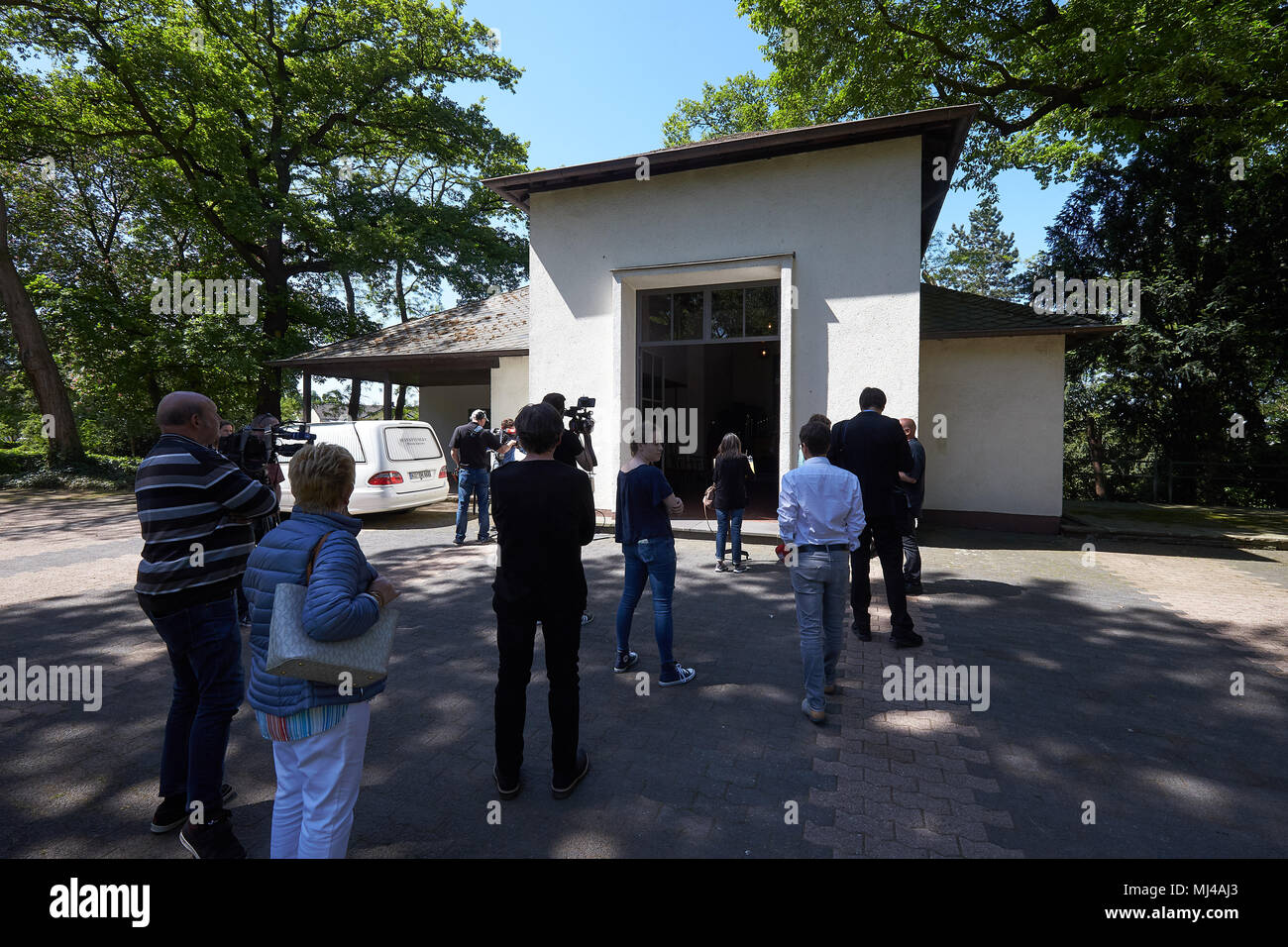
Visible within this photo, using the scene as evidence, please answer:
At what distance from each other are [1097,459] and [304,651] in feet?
70.2

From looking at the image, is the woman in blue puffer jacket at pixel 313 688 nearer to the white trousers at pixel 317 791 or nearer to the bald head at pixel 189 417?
the white trousers at pixel 317 791

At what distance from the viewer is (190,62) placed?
55.9ft

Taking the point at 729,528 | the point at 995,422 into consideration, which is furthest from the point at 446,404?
the point at 995,422

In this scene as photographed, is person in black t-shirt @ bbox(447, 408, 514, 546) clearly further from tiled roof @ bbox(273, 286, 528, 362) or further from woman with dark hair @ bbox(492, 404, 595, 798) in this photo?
woman with dark hair @ bbox(492, 404, 595, 798)

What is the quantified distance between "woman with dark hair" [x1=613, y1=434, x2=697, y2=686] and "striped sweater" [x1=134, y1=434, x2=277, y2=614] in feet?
6.95

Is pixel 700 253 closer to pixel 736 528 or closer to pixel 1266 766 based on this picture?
pixel 736 528

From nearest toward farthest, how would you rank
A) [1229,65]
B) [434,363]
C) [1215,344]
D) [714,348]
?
[1229,65]
[434,363]
[1215,344]
[714,348]

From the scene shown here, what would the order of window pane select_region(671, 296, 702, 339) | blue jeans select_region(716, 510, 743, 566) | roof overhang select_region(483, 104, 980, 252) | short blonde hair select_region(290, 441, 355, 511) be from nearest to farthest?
1. short blonde hair select_region(290, 441, 355, 511)
2. blue jeans select_region(716, 510, 743, 566)
3. roof overhang select_region(483, 104, 980, 252)
4. window pane select_region(671, 296, 702, 339)

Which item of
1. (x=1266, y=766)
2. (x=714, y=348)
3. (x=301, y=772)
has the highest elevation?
(x=714, y=348)

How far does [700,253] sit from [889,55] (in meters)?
8.40

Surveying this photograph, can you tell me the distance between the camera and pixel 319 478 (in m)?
2.07

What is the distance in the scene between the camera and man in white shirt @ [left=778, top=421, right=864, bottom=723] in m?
3.57

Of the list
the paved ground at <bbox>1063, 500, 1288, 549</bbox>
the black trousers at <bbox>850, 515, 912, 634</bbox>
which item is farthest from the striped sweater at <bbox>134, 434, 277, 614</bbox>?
the paved ground at <bbox>1063, 500, 1288, 549</bbox>

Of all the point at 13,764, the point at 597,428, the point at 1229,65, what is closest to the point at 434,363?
the point at 597,428
